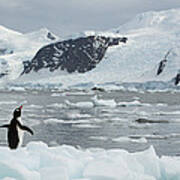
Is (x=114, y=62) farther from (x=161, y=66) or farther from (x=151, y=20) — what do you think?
(x=151, y=20)

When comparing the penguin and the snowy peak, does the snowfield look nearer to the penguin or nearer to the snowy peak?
the penguin

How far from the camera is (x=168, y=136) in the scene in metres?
14.6

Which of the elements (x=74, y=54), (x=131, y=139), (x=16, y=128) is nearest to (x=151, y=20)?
(x=74, y=54)

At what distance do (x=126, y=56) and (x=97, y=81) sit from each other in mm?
10228

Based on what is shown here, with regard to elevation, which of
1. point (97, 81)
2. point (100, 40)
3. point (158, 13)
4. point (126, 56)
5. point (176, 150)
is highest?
point (158, 13)

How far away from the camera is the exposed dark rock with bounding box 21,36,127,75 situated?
105000 mm

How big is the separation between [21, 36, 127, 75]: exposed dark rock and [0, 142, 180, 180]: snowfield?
94.5 meters

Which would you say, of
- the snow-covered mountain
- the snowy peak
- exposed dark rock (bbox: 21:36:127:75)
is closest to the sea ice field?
the snow-covered mountain

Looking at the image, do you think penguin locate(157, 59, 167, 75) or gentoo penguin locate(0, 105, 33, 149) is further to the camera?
penguin locate(157, 59, 167, 75)

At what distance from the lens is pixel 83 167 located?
225 inches

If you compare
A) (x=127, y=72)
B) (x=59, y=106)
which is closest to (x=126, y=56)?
(x=127, y=72)

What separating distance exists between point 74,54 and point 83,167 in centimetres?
10918

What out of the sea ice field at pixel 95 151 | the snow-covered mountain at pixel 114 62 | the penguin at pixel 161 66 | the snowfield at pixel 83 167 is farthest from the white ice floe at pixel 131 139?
the penguin at pixel 161 66

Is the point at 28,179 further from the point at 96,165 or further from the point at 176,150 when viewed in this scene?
the point at 176,150
